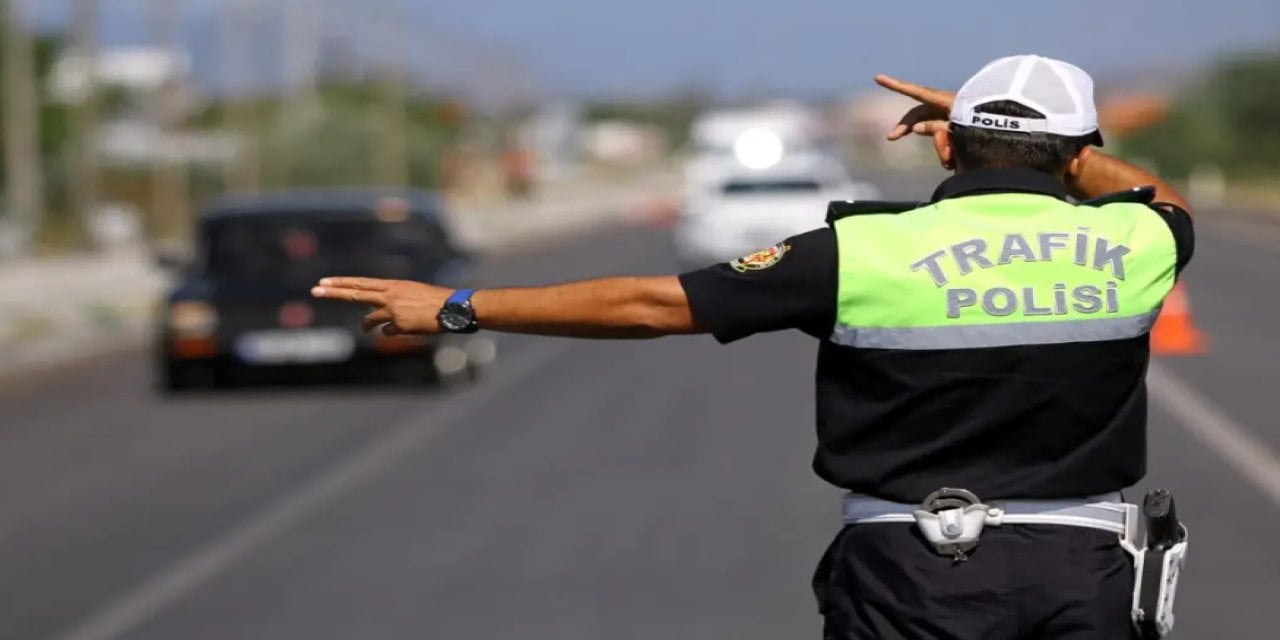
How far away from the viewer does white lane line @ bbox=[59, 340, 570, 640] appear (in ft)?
31.1

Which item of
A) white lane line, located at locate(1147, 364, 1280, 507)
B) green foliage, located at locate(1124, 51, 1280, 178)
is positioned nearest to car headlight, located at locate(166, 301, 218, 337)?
white lane line, located at locate(1147, 364, 1280, 507)

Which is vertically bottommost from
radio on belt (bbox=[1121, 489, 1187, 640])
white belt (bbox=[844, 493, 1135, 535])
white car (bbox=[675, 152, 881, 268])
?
white car (bbox=[675, 152, 881, 268])

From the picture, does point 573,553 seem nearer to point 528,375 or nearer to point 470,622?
point 470,622

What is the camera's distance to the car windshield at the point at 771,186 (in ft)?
131

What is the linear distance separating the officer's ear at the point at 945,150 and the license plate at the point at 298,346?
14.1 metres

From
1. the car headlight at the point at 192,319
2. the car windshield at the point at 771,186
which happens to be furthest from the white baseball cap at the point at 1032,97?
the car windshield at the point at 771,186

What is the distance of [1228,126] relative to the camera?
111 meters

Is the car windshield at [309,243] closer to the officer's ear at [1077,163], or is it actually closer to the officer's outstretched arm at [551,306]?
the officer's ear at [1077,163]

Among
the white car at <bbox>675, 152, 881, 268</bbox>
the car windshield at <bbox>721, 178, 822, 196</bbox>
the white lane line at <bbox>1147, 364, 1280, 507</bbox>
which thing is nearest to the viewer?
the white lane line at <bbox>1147, 364, 1280, 507</bbox>

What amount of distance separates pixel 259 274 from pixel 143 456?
4.48m

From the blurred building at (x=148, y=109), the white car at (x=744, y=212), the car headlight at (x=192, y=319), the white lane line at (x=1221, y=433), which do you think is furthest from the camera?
the blurred building at (x=148, y=109)

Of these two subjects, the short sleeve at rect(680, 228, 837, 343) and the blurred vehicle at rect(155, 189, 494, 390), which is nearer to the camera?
the short sleeve at rect(680, 228, 837, 343)

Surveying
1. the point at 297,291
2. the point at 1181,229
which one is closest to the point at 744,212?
the point at 297,291

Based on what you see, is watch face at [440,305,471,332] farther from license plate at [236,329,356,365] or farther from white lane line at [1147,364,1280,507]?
license plate at [236,329,356,365]
